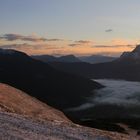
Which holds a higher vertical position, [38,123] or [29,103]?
[38,123]

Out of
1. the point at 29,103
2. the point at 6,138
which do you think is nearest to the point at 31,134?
the point at 6,138

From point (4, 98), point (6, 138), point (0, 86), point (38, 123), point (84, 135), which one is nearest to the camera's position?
point (6, 138)

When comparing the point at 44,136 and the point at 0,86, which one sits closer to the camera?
the point at 44,136

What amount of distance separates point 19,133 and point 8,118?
6151 mm

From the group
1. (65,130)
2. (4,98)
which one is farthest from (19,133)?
(4,98)

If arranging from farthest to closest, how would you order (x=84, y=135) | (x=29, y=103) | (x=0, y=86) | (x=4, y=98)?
(x=0, y=86) → (x=29, y=103) → (x=4, y=98) → (x=84, y=135)

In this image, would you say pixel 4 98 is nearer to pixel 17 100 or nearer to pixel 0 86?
pixel 17 100

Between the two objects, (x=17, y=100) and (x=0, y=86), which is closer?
(x=17, y=100)

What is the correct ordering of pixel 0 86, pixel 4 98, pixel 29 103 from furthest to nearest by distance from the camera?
pixel 0 86, pixel 29 103, pixel 4 98

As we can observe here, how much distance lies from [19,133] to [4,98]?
5151 centimetres

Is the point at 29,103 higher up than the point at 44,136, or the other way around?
the point at 44,136

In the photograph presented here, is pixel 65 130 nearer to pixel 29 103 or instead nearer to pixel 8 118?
pixel 8 118

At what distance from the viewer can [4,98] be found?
81.3 metres

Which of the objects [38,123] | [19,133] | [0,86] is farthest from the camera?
[0,86]
